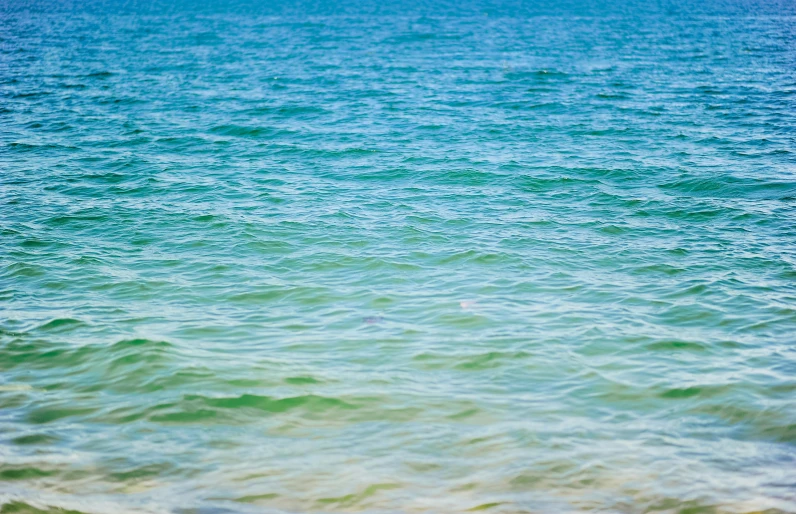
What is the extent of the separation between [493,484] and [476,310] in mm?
5411

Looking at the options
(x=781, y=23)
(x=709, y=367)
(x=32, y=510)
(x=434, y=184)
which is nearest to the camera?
(x=32, y=510)

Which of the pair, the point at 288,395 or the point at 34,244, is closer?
the point at 288,395

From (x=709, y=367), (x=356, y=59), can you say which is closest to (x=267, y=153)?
(x=709, y=367)

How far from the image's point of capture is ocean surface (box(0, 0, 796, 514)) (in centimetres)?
1008

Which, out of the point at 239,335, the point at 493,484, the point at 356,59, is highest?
the point at 356,59

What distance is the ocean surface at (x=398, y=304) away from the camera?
33.1 feet

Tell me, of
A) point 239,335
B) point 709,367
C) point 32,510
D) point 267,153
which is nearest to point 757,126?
point 267,153

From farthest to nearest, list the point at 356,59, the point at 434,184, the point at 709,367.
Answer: the point at 356,59 → the point at 434,184 → the point at 709,367

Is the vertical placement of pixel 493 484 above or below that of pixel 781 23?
below

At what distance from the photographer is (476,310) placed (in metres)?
14.9

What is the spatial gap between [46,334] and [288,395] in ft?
16.9

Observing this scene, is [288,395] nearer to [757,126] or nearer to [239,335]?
[239,335]

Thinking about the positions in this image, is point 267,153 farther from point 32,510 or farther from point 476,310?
point 32,510

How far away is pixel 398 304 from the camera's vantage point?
1531 centimetres
